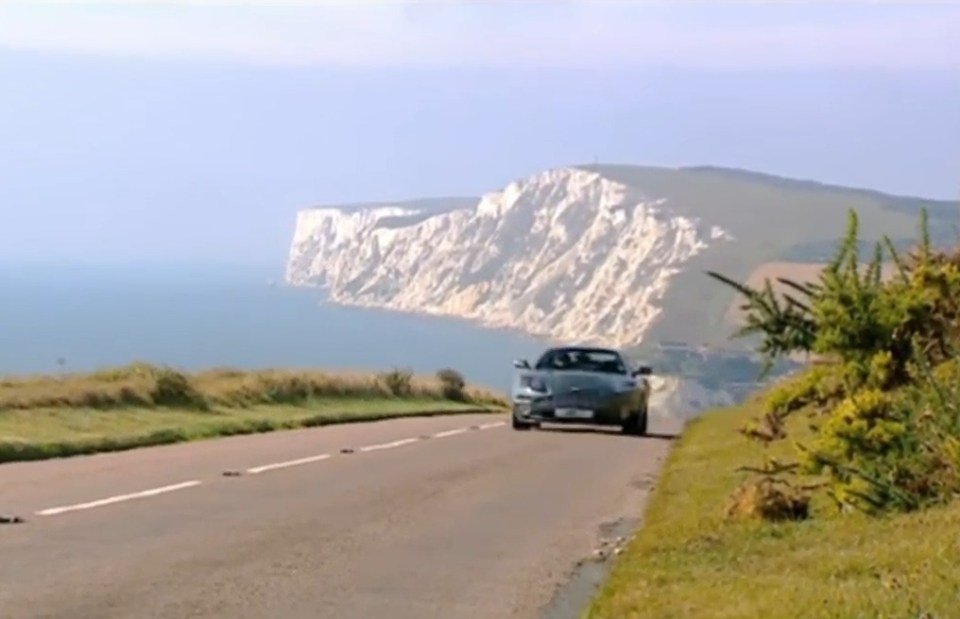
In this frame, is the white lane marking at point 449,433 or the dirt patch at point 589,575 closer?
the dirt patch at point 589,575

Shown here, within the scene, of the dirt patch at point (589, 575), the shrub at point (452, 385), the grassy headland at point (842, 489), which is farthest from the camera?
the shrub at point (452, 385)

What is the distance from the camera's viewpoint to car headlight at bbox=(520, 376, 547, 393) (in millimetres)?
28922

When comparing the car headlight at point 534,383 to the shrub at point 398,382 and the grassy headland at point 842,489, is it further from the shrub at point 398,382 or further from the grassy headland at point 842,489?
the shrub at point 398,382

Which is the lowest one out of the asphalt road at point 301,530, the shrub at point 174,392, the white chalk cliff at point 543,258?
the asphalt road at point 301,530

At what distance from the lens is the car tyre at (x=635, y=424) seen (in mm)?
29497

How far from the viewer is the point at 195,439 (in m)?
23.8

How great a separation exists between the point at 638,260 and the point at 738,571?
13162 centimetres

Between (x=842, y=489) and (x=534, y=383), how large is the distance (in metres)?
16.3

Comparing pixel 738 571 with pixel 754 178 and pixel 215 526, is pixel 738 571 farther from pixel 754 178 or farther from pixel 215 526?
pixel 754 178

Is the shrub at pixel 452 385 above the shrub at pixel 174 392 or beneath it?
beneath

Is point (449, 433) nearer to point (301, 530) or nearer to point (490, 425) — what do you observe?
point (490, 425)

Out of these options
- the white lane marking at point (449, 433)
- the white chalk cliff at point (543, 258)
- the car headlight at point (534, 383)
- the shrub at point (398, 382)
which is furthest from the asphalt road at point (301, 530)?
the white chalk cliff at point (543, 258)

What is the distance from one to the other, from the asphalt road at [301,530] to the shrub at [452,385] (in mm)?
25704

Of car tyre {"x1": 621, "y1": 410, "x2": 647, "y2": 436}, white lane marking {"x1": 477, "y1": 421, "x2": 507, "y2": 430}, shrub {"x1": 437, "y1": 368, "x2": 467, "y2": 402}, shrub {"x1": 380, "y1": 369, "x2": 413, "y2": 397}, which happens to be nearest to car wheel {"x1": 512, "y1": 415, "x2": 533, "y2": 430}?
white lane marking {"x1": 477, "y1": 421, "x2": 507, "y2": 430}
